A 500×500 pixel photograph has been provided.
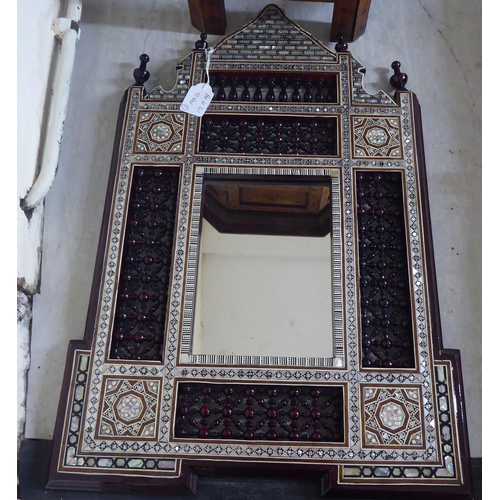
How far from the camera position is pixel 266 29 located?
187 centimetres

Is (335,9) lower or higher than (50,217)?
higher

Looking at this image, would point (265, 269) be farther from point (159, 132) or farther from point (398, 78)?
point (398, 78)

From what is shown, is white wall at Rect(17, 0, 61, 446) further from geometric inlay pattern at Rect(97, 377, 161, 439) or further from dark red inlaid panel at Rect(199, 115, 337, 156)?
dark red inlaid panel at Rect(199, 115, 337, 156)

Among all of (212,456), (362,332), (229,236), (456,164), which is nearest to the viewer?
(212,456)

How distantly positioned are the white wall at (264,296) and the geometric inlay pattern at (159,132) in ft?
1.02

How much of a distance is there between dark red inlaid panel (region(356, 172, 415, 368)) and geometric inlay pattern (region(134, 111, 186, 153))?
0.63 m

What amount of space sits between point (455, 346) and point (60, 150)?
4.78ft

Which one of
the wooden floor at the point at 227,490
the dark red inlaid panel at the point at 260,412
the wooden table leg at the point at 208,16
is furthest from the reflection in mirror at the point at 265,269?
the wooden table leg at the point at 208,16

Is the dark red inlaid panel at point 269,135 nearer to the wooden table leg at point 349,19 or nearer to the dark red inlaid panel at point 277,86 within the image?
the dark red inlaid panel at point 277,86

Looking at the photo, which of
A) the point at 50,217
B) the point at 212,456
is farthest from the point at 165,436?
the point at 50,217

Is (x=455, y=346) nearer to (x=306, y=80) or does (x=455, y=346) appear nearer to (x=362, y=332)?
(x=362, y=332)

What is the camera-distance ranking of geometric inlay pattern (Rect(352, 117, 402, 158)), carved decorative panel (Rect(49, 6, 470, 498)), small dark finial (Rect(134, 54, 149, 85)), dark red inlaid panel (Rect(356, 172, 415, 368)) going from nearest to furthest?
carved decorative panel (Rect(49, 6, 470, 498)), dark red inlaid panel (Rect(356, 172, 415, 368)), geometric inlay pattern (Rect(352, 117, 402, 158)), small dark finial (Rect(134, 54, 149, 85))

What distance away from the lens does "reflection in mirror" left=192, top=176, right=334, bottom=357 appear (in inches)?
60.6

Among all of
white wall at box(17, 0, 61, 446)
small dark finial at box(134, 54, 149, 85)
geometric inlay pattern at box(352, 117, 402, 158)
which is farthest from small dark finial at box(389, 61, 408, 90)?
white wall at box(17, 0, 61, 446)
